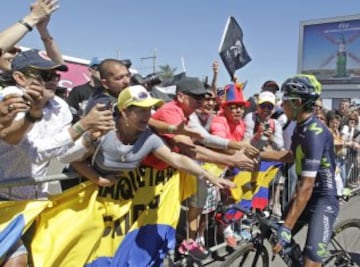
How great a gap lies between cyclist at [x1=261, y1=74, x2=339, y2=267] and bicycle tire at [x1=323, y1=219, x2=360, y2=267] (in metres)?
0.54

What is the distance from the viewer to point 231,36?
27.2 feet

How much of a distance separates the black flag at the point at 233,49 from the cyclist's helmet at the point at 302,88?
14.4 ft

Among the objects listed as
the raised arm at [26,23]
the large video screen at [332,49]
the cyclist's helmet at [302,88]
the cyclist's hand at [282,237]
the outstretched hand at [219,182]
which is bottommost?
the cyclist's hand at [282,237]

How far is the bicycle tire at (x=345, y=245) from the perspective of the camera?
413cm

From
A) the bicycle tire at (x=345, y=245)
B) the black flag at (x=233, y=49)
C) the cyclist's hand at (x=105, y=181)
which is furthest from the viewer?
the black flag at (x=233, y=49)

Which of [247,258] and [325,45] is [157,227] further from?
[325,45]

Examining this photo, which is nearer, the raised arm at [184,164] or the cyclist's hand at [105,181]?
the cyclist's hand at [105,181]

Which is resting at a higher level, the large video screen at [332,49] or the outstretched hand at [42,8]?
the large video screen at [332,49]

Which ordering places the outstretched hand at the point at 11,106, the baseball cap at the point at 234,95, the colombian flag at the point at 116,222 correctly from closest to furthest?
the outstretched hand at the point at 11,106
the colombian flag at the point at 116,222
the baseball cap at the point at 234,95

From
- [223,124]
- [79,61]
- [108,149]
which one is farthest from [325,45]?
[108,149]

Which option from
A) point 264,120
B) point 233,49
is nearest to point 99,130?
point 264,120

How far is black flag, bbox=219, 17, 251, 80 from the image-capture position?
26.5 ft

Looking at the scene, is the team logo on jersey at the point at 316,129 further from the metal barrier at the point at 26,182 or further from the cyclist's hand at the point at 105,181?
the metal barrier at the point at 26,182

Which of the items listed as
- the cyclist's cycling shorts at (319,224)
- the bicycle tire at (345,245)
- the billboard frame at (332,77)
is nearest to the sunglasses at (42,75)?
the cyclist's cycling shorts at (319,224)
